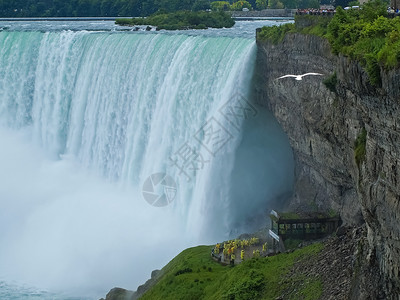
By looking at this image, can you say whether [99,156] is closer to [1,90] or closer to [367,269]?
[1,90]

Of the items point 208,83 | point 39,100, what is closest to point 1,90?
point 39,100

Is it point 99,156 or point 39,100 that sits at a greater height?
point 39,100

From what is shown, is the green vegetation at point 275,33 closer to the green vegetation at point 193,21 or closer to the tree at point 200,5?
the green vegetation at point 193,21

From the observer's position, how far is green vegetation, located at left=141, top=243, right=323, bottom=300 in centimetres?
2183

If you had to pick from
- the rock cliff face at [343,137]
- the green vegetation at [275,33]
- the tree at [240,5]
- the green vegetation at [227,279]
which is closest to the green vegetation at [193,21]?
the tree at [240,5]

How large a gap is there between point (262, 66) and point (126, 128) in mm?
9114

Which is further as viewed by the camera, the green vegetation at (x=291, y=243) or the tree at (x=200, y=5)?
the tree at (x=200, y=5)

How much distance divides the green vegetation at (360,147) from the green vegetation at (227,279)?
3374mm

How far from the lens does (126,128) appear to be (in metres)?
38.2

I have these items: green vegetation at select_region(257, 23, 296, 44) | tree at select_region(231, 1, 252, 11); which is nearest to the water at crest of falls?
green vegetation at select_region(257, 23, 296, 44)

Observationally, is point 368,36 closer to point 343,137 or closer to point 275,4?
point 343,137

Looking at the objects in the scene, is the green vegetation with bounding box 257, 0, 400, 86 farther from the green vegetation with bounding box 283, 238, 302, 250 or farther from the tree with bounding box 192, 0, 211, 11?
the tree with bounding box 192, 0, 211, 11

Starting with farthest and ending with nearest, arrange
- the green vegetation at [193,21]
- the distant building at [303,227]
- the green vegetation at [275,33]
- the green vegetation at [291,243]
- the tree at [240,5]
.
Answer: the tree at [240,5]
the green vegetation at [193,21]
the green vegetation at [275,33]
the distant building at [303,227]
the green vegetation at [291,243]

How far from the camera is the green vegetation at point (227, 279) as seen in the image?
21.8m
